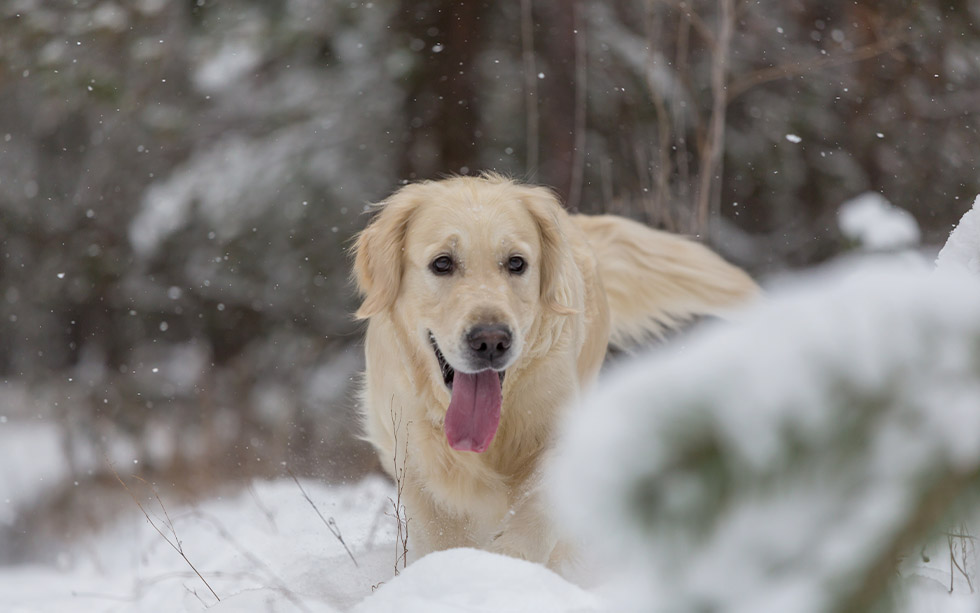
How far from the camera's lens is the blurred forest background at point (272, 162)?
691cm

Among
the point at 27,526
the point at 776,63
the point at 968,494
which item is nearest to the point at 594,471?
the point at 968,494

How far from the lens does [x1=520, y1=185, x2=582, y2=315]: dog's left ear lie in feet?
10.3

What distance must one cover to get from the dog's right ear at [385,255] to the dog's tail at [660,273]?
117cm

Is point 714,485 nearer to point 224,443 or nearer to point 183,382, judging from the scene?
point 224,443

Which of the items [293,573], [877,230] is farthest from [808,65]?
[293,573]

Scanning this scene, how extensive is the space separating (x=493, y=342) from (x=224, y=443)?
4.42 metres

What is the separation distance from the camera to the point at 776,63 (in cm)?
743

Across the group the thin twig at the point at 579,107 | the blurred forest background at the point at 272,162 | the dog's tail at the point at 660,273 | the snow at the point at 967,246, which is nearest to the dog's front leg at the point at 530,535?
the snow at the point at 967,246

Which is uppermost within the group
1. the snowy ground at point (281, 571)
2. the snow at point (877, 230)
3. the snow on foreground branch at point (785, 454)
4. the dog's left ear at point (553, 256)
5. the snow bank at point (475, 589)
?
the snow on foreground branch at point (785, 454)

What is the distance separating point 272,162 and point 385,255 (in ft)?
13.7

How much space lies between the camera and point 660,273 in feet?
13.9

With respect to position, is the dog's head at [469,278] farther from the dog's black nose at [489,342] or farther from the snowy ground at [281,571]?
the snowy ground at [281,571]

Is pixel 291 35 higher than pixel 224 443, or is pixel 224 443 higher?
pixel 291 35

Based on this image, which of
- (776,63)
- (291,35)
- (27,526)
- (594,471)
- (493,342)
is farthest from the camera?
(776,63)
